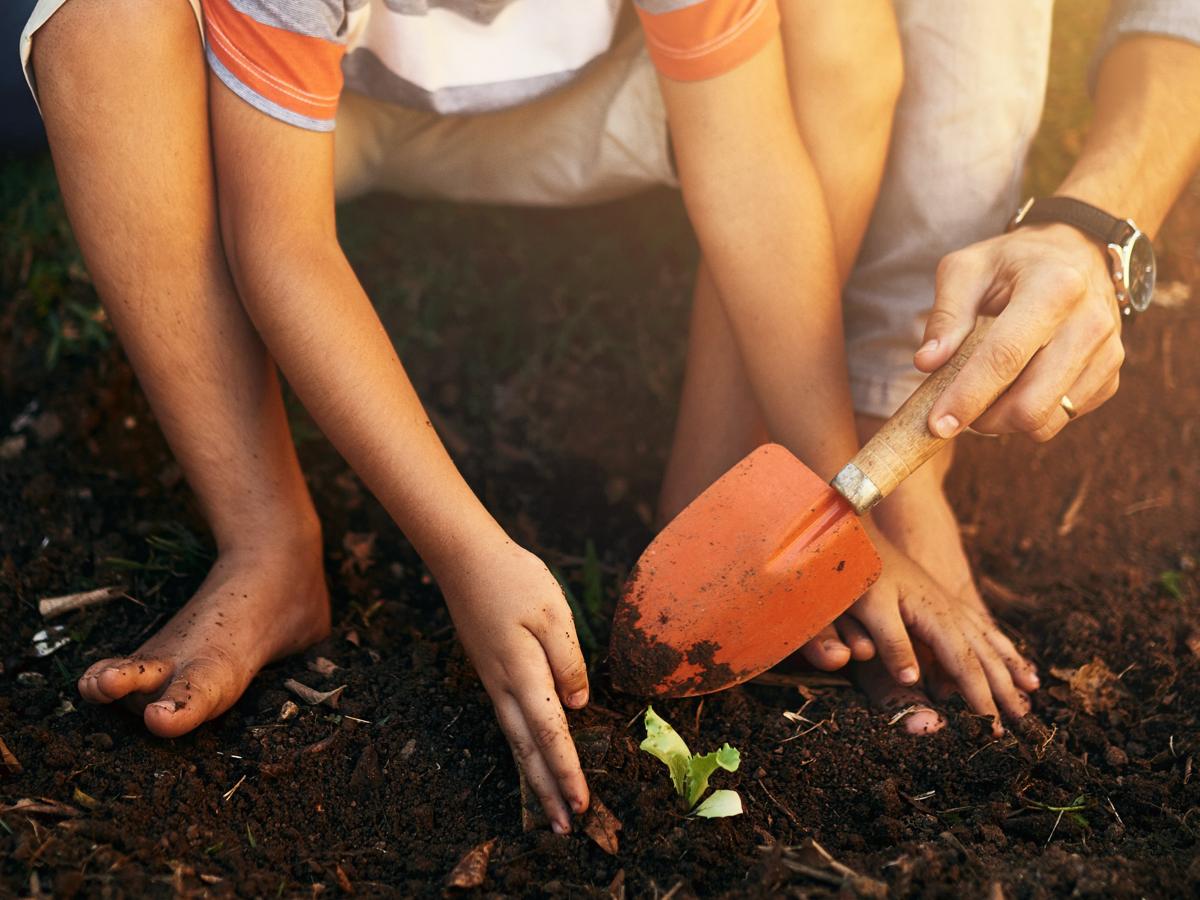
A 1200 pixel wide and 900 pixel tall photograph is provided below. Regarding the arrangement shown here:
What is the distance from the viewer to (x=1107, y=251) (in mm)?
1581

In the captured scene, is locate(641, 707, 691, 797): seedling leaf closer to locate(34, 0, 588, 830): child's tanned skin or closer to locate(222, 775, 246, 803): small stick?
locate(34, 0, 588, 830): child's tanned skin

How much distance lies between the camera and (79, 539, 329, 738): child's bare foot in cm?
138

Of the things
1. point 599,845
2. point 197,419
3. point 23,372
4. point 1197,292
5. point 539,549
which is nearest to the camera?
point 599,845

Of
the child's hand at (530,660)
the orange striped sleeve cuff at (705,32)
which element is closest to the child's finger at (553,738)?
the child's hand at (530,660)

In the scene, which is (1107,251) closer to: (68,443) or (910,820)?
(910,820)

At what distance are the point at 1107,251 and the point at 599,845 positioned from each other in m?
1.12

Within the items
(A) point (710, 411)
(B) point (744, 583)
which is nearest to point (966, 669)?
(B) point (744, 583)

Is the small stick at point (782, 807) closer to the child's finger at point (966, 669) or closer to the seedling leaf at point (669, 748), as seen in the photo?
the seedling leaf at point (669, 748)

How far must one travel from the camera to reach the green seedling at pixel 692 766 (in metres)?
1.35

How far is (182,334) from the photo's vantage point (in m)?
1.54

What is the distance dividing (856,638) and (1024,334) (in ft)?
1.74

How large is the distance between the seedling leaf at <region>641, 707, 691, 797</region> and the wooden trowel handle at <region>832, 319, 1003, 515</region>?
400mm

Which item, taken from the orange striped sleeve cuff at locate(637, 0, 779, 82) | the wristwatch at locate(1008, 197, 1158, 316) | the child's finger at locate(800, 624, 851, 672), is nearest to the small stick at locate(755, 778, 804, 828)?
the child's finger at locate(800, 624, 851, 672)

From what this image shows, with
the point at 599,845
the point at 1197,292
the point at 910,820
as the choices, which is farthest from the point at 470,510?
the point at 1197,292
